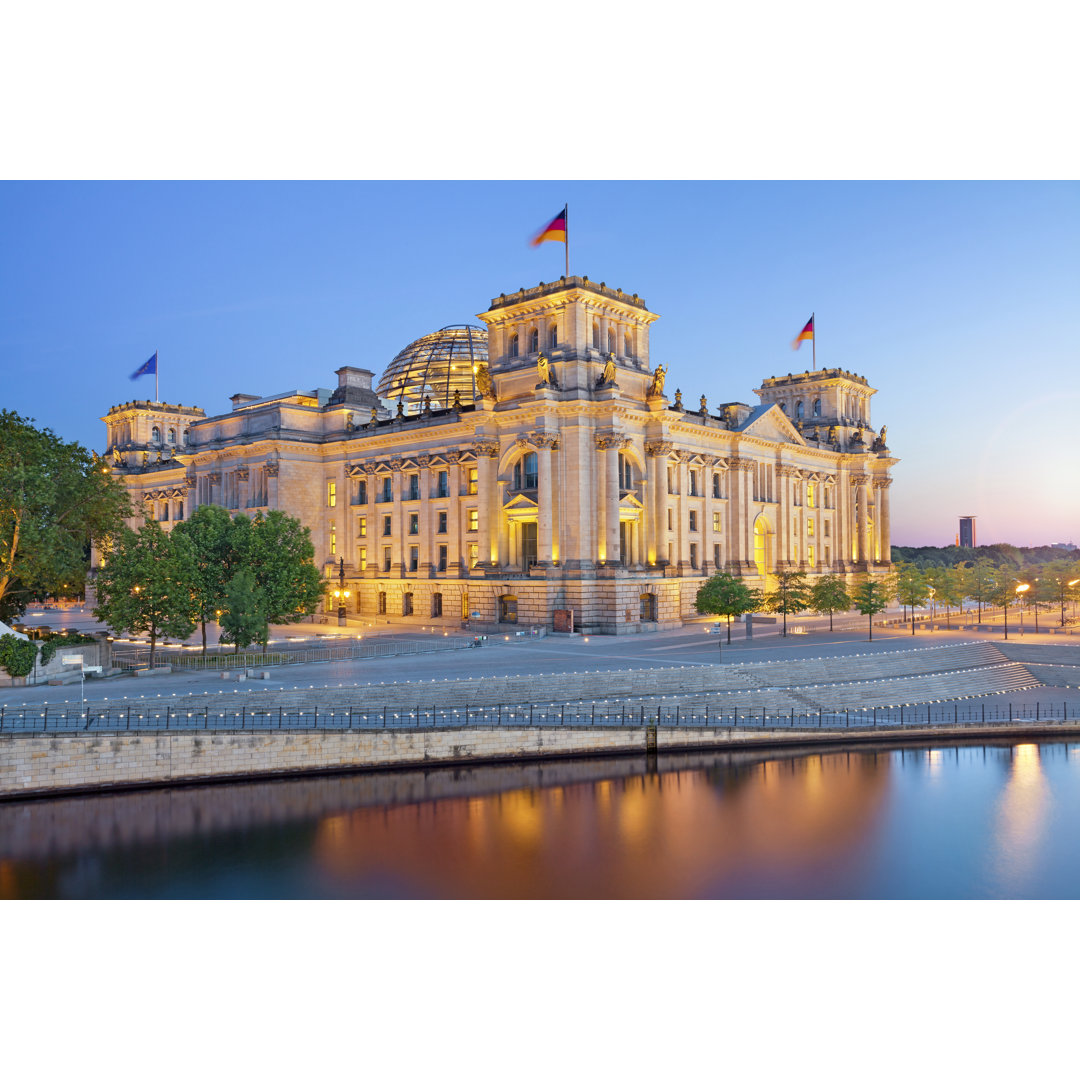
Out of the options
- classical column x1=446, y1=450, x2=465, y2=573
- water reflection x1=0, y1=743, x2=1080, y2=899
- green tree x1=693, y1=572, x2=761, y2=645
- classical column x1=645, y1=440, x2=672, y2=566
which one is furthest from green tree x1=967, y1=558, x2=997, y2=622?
classical column x1=446, y1=450, x2=465, y2=573

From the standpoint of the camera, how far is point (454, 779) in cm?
3406

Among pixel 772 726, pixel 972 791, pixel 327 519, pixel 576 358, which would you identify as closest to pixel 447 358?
pixel 327 519

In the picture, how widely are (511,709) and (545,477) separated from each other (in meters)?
30.3

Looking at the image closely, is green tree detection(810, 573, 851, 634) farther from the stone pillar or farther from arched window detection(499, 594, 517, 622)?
the stone pillar

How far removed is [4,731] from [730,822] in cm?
2493

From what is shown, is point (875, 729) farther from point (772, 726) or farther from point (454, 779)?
point (454, 779)

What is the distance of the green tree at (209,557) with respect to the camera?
4812 cm

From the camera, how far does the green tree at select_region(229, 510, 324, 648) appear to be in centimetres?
5072

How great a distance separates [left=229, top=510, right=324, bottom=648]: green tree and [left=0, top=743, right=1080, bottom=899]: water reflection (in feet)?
64.4

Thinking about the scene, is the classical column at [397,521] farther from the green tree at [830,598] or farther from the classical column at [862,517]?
the classical column at [862,517]

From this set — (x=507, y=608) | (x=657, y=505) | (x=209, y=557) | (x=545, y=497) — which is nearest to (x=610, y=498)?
(x=545, y=497)

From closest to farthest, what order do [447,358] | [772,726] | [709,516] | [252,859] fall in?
[252,859] < [772,726] < [709,516] < [447,358]

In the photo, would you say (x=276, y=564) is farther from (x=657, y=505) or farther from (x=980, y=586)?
(x=980, y=586)

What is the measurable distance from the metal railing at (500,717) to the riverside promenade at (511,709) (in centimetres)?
10
